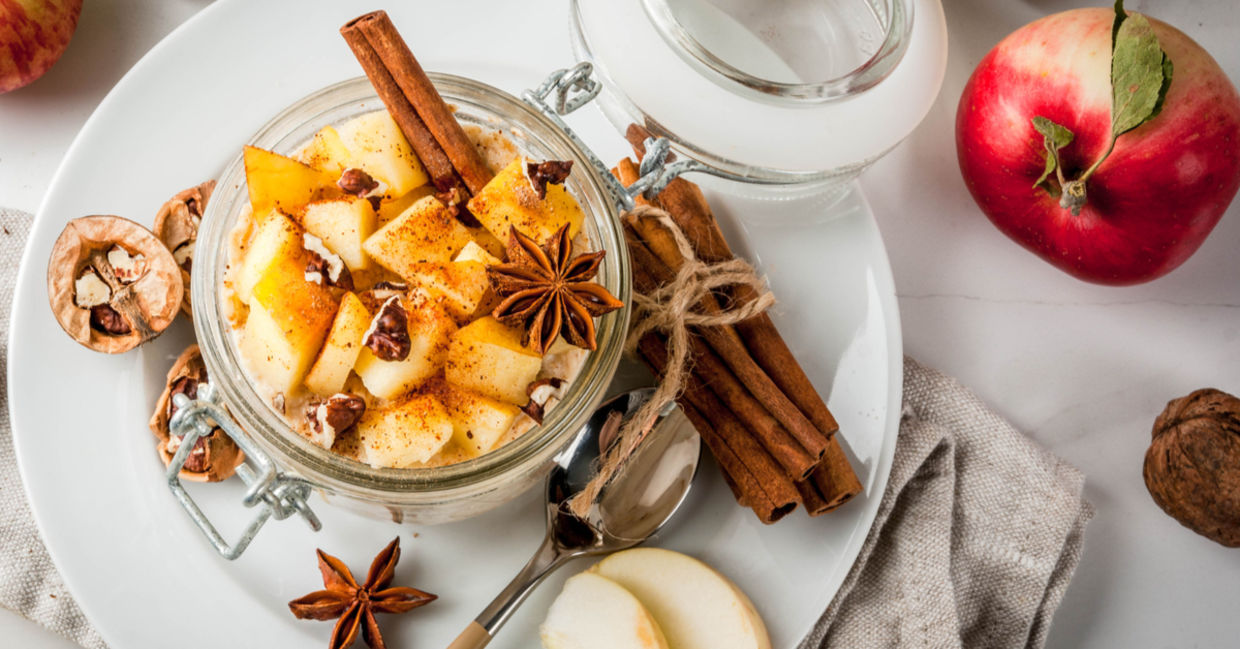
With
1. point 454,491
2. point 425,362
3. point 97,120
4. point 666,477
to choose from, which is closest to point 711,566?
point 666,477

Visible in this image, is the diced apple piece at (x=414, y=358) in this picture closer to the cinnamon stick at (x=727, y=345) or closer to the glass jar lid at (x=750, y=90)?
the cinnamon stick at (x=727, y=345)

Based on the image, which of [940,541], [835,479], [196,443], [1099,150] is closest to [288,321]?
[196,443]

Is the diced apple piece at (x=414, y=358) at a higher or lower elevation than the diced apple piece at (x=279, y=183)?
lower

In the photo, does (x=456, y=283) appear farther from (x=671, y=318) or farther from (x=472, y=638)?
(x=472, y=638)

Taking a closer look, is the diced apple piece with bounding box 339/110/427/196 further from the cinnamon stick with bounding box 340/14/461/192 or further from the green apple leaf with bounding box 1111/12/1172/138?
the green apple leaf with bounding box 1111/12/1172/138

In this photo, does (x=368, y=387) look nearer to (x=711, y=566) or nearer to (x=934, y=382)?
(x=711, y=566)

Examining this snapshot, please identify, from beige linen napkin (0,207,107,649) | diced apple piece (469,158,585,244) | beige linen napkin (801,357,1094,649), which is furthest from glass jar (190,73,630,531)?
beige linen napkin (801,357,1094,649)

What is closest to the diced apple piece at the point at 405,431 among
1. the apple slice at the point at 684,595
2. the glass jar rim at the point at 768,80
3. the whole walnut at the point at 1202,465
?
the apple slice at the point at 684,595
